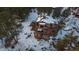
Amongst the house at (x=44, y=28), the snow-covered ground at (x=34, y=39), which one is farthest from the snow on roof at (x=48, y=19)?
the snow-covered ground at (x=34, y=39)

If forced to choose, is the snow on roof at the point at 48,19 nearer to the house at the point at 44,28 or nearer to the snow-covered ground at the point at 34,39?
the house at the point at 44,28

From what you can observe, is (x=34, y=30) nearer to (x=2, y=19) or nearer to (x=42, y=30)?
(x=42, y=30)

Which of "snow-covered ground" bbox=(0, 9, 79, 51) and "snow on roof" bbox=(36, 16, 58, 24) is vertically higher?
"snow on roof" bbox=(36, 16, 58, 24)

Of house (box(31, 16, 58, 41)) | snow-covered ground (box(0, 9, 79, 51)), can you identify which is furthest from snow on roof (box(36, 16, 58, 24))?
snow-covered ground (box(0, 9, 79, 51))

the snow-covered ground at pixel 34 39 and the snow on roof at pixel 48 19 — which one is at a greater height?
the snow on roof at pixel 48 19

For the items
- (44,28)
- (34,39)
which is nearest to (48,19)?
(44,28)

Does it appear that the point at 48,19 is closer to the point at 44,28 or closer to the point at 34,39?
the point at 44,28

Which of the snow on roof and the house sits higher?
the snow on roof

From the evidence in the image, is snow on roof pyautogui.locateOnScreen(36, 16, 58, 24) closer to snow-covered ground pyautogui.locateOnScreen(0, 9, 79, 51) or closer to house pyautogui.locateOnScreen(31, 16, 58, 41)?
house pyautogui.locateOnScreen(31, 16, 58, 41)
